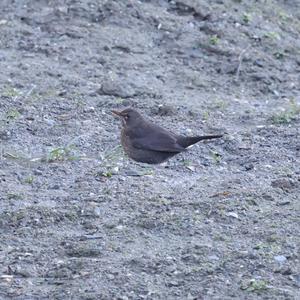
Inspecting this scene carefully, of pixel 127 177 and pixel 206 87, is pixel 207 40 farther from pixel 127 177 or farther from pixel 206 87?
pixel 127 177

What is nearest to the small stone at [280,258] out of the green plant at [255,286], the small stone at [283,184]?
the green plant at [255,286]

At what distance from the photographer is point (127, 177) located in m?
8.07

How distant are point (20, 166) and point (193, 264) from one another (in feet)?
7.22

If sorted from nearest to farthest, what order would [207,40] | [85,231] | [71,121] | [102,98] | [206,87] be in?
[85,231]
[71,121]
[102,98]
[206,87]
[207,40]

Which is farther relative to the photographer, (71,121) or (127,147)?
(71,121)

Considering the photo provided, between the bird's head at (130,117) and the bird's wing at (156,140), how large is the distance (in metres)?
Answer: 0.11

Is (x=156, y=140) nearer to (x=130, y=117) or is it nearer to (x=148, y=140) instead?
(x=148, y=140)

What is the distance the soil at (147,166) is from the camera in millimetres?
6223

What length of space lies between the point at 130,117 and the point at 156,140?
33 cm

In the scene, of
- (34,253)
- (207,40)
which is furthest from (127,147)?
(207,40)

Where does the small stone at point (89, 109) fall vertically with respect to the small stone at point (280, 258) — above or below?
below

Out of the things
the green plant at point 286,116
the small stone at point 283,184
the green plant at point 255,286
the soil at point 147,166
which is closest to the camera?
the green plant at point 255,286

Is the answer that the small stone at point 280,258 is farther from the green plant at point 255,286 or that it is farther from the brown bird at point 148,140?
the brown bird at point 148,140

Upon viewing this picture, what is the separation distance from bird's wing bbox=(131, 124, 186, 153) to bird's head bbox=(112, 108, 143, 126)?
11cm
